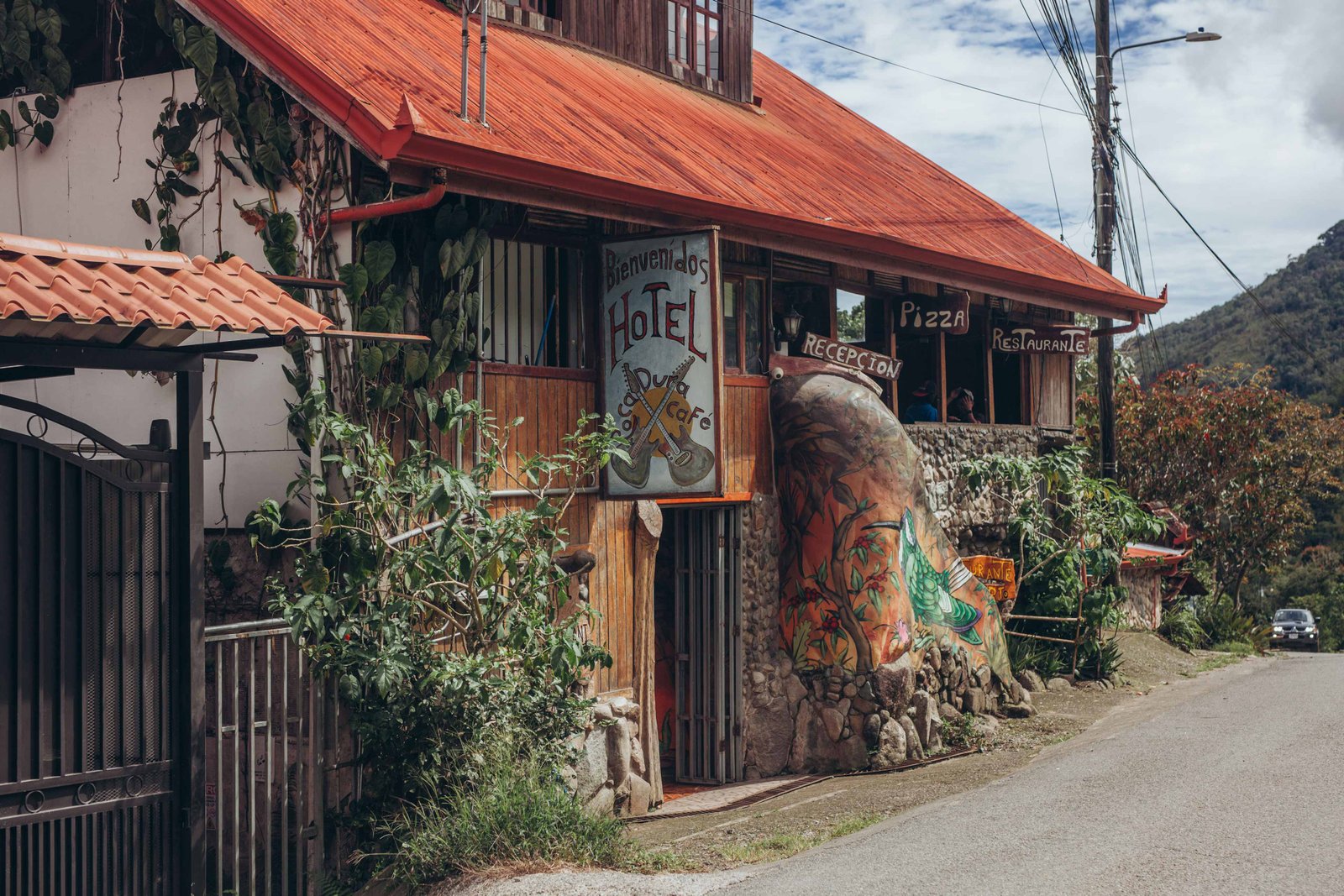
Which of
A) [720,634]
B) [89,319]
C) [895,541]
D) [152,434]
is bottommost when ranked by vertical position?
[720,634]

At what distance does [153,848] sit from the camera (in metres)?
6.42

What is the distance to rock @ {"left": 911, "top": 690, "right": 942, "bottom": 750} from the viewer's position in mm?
12133

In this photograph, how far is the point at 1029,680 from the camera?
Answer: 49.4ft

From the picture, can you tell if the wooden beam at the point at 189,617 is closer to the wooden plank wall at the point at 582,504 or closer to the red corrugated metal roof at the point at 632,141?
the red corrugated metal roof at the point at 632,141

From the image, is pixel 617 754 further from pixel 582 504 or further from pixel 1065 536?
pixel 1065 536

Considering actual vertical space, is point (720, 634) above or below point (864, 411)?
below

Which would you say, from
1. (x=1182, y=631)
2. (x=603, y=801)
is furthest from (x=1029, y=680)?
(x=1182, y=631)

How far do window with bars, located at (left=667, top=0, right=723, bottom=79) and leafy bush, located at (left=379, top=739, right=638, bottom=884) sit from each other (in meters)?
9.69

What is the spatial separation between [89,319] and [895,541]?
8088 millimetres

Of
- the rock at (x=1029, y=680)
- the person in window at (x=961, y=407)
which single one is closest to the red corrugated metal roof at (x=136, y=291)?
the rock at (x=1029, y=680)

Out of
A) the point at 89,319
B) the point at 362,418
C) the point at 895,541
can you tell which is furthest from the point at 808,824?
the point at 89,319

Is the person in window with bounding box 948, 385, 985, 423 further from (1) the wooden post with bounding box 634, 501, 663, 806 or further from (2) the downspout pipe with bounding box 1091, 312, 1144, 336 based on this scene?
(1) the wooden post with bounding box 634, 501, 663, 806

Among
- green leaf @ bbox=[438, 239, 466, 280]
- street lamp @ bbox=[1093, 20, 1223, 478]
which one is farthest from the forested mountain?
green leaf @ bbox=[438, 239, 466, 280]

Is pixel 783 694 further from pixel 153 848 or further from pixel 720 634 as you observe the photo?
pixel 153 848
